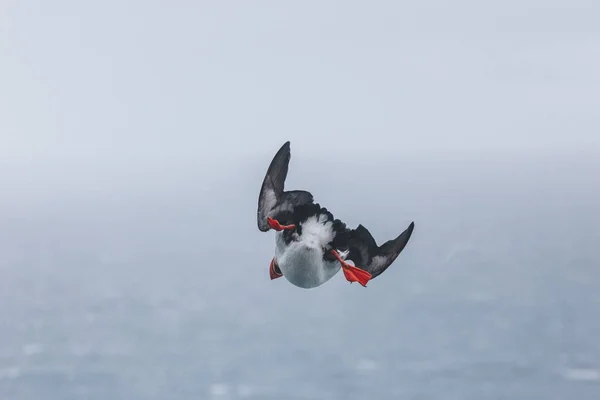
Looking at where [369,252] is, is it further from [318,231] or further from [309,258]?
[309,258]

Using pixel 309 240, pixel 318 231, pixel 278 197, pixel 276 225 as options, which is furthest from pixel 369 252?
pixel 278 197

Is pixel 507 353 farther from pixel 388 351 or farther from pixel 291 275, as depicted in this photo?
pixel 291 275

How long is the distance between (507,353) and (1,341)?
457 feet

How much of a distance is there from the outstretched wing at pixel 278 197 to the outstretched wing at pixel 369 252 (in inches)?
43.3

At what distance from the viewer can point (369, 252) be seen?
1138cm

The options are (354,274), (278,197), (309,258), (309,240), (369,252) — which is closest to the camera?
(354,274)

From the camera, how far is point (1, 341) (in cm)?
17988

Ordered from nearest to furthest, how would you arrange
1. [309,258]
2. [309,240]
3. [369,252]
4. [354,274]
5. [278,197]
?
[354,274]
[309,258]
[309,240]
[369,252]
[278,197]

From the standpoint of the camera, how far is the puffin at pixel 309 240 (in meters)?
11.1

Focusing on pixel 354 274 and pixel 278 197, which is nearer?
pixel 354 274

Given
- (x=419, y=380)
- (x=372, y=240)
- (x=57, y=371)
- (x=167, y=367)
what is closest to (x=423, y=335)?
(x=419, y=380)

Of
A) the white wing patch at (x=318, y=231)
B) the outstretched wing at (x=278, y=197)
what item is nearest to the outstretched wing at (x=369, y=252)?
A: the white wing patch at (x=318, y=231)

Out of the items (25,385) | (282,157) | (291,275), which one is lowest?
(25,385)

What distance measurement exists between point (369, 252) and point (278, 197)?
1.97 metres
